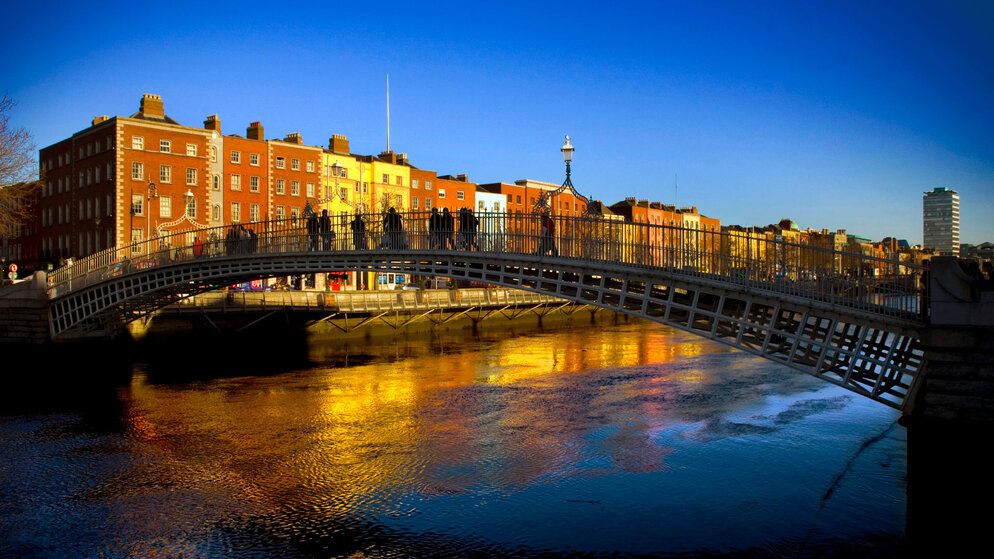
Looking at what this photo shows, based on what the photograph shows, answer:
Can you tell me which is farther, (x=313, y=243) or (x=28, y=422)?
(x=313, y=243)

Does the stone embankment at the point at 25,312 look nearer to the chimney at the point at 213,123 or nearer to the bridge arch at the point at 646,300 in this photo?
the bridge arch at the point at 646,300

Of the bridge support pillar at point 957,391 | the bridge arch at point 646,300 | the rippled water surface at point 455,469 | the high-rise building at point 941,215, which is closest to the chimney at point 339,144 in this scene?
the bridge arch at point 646,300

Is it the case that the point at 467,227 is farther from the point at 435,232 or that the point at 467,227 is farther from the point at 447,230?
the point at 435,232

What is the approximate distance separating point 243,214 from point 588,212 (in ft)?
143

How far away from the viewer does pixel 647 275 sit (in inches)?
660

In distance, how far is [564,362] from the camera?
31.5 meters

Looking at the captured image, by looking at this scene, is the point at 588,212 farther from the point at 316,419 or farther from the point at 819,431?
the point at 316,419

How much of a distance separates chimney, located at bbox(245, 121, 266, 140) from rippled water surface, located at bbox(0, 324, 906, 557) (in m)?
36.4

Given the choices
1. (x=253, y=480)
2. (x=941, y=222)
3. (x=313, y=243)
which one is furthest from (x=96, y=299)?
(x=941, y=222)

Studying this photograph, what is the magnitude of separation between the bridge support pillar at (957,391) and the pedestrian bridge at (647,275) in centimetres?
53

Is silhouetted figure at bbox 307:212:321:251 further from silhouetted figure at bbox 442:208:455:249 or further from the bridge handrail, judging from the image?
silhouetted figure at bbox 442:208:455:249

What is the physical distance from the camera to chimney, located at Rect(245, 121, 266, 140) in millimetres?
59062

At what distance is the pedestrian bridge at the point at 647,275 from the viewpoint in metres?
14.5

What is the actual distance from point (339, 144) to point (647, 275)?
5370 centimetres
